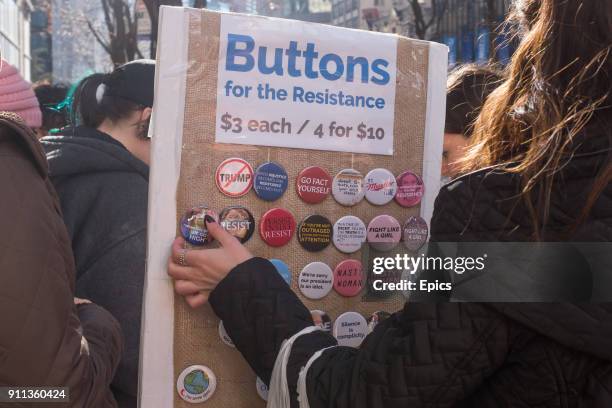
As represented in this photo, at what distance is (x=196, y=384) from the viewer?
1.74 meters

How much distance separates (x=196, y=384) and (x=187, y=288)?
241mm

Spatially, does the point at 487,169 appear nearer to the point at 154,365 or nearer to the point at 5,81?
the point at 154,365

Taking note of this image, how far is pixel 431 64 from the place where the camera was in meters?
1.96

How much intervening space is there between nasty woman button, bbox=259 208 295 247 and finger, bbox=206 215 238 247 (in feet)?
0.31

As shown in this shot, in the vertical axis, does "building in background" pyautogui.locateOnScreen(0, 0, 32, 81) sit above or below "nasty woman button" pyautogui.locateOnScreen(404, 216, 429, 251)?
above

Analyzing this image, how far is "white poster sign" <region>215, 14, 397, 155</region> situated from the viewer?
173 centimetres

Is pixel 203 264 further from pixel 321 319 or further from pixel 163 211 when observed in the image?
pixel 321 319

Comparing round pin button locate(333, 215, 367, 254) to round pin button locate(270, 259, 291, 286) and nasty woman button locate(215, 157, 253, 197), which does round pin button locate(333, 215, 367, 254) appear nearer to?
round pin button locate(270, 259, 291, 286)

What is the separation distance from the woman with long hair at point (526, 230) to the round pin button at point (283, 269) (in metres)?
0.40

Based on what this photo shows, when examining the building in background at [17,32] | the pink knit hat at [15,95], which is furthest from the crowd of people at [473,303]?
the building in background at [17,32]

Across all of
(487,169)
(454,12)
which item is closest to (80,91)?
(487,169)

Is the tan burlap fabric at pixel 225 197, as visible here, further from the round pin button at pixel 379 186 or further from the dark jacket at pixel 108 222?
the dark jacket at pixel 108 222

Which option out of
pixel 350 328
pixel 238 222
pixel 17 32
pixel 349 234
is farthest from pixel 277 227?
pixel 17 32

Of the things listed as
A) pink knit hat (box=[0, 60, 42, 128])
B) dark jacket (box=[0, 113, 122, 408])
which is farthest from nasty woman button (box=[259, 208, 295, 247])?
pink knit hat (box=[0, 60, 42, 128])
